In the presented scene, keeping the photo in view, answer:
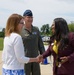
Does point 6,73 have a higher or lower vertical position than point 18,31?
lower

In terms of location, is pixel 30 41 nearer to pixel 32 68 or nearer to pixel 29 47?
pixel 29 47

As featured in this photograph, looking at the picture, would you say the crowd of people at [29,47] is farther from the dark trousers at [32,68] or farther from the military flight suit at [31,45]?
the dark trousers at [32,68]

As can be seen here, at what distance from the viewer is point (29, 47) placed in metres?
6.54

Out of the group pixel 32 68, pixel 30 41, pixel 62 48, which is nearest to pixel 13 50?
pixel 62 48

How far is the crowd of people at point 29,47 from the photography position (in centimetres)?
484

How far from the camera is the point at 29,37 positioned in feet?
21.5

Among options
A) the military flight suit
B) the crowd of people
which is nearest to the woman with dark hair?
the crowd of people

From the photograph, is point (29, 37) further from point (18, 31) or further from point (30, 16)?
point (18, 31)

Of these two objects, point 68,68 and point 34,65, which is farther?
point 34,65

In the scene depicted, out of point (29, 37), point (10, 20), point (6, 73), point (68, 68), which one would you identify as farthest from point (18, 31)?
point (29, 37)

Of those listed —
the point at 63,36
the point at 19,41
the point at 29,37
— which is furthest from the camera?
the point at 29,37

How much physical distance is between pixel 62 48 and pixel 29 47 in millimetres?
1372

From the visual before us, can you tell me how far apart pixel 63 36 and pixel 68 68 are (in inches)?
21.6

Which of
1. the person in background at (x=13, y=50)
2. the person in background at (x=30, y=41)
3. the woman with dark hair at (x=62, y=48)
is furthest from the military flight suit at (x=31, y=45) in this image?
the person in background at (x=13, y=50)
